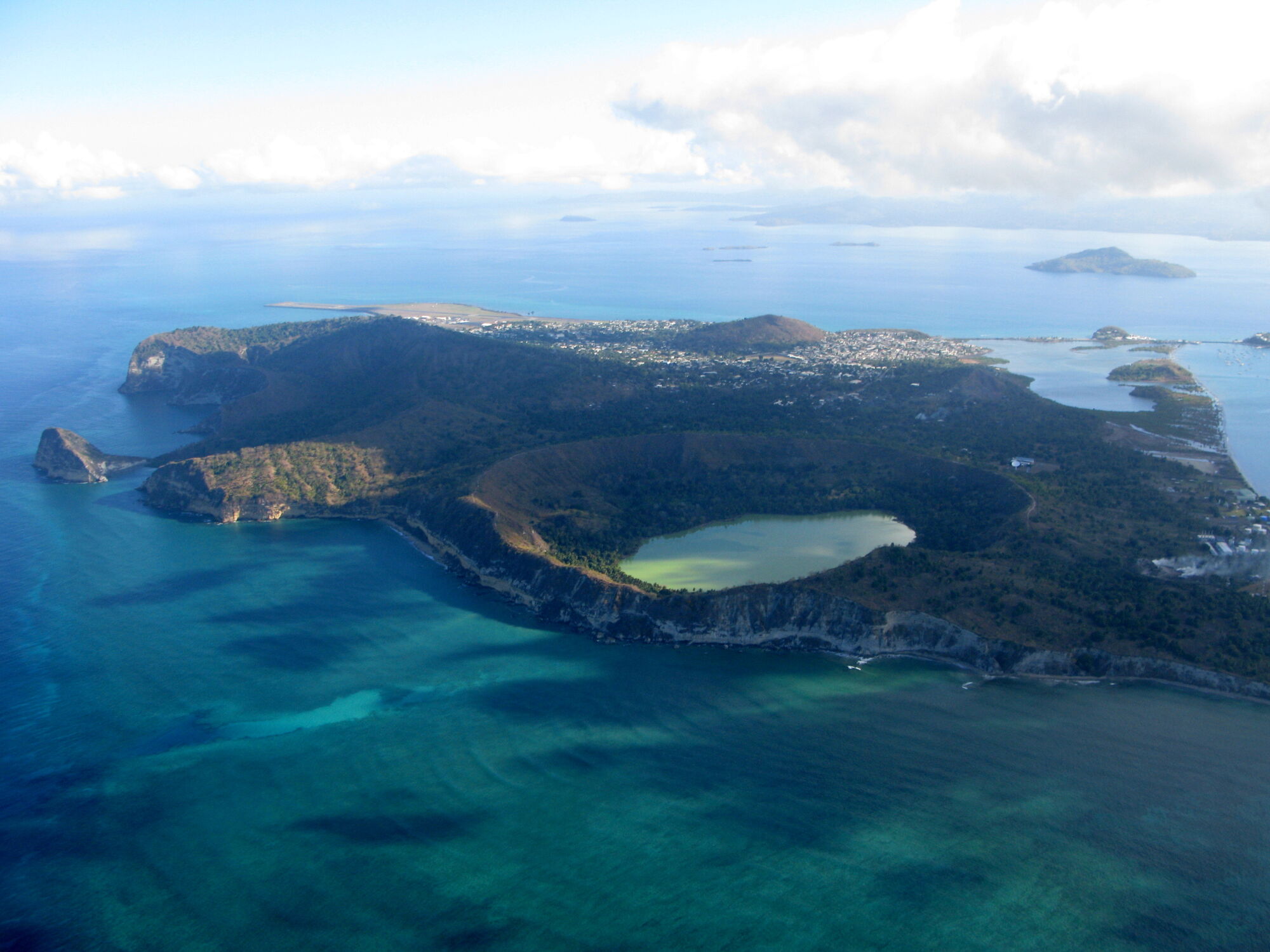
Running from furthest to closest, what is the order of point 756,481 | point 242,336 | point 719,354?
point 242,336 < point 719,354 < point 756,481

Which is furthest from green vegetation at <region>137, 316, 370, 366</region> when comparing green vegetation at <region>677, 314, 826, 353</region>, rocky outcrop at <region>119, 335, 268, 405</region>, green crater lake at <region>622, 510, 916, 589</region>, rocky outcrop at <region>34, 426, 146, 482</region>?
green crater lake at <region>622, 510, 916, 589</region>

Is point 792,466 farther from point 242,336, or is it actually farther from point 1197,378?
point 242,336

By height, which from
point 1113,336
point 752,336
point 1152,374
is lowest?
point 1152,374

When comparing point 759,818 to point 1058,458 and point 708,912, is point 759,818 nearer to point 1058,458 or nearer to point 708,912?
point 708,912

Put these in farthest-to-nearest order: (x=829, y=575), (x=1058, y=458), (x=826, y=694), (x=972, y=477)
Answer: (x=1058, y=458) → (x=972, y=477) → (x=829, y=575) → (x=826, y=694)

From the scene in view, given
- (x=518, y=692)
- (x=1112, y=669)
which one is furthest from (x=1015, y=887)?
(x=518, y=692)

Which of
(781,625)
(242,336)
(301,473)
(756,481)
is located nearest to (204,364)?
(242,336)
